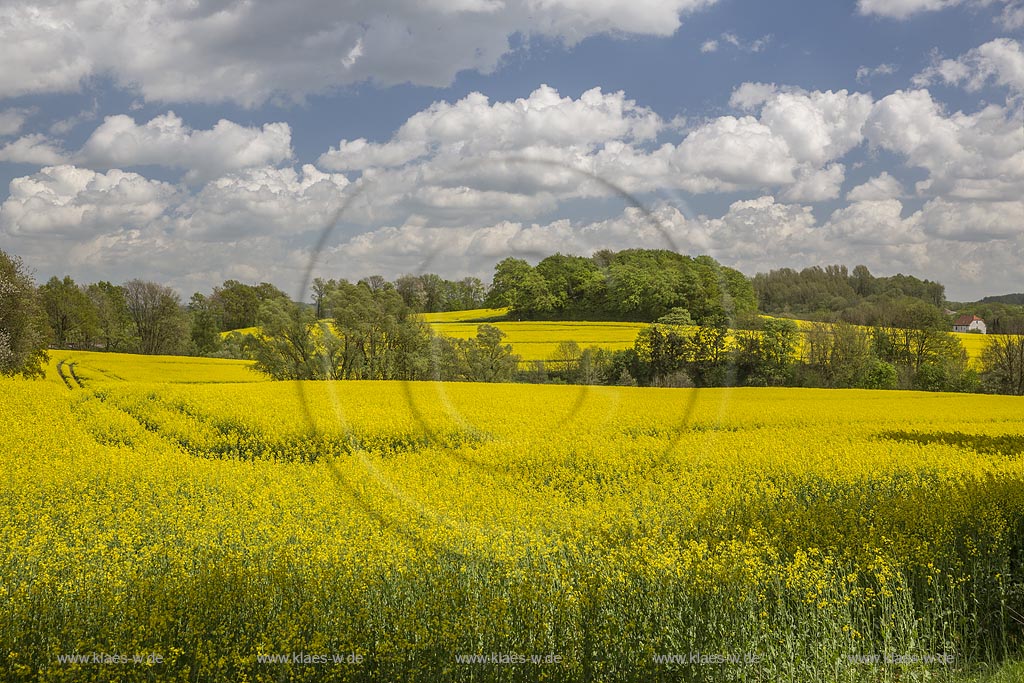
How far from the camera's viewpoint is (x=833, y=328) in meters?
62.3

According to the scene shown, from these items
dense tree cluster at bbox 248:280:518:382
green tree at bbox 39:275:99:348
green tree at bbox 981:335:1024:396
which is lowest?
green tree at bbox 981:335:1024:396

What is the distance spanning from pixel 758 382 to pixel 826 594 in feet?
131

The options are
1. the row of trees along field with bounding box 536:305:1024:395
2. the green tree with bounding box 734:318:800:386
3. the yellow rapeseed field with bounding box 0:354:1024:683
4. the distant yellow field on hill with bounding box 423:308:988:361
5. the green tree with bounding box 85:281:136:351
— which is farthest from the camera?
the green tree with bounding box 85:281:136:351

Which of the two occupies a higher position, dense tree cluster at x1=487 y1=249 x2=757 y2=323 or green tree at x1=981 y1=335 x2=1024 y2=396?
dense tree cluster at x1=487 y1=249 x2=757 y2=323

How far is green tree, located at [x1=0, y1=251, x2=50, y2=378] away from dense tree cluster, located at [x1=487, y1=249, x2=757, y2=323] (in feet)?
125

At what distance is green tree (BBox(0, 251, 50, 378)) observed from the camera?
38.6 m

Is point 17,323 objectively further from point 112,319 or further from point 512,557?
point 112,319

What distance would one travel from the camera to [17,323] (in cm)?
3975

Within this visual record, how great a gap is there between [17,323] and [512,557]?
132 feet

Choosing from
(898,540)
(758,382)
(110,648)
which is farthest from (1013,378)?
(110,648)

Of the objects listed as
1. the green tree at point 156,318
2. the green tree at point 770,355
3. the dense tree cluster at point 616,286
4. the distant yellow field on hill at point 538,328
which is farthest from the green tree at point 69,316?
the dense tree cluster at point 616,286

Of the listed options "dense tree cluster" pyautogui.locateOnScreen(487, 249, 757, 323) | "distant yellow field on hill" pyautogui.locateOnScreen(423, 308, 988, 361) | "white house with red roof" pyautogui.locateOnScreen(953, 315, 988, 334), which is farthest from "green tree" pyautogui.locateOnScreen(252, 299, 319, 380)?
"white house with red roof" pyautogui.locateOnScreen(953, 315, 988, 334)

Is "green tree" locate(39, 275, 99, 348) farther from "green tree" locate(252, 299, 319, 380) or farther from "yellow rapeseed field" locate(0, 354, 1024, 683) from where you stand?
"yellow rapeseed field" locate(0, 354, 1024, 683)

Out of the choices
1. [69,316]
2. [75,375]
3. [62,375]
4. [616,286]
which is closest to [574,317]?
[616,286]
